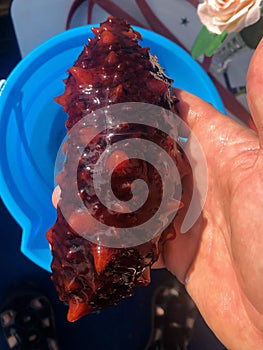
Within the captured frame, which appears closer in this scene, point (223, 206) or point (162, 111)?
point (162, 111)

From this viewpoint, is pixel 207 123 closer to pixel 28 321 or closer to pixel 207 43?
pixel 207 43

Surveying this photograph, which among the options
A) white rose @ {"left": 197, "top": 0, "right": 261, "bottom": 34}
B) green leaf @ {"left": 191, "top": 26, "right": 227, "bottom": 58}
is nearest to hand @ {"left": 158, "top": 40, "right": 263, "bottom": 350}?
white rose @ {"left": 197, "top": 0, "right": 261, "bottom": 34}

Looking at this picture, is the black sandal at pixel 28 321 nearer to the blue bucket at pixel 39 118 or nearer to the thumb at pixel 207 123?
the blue bucket at pixel 39 118

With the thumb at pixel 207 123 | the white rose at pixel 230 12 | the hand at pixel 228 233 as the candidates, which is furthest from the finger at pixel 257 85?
the white rose at pixel 230 12

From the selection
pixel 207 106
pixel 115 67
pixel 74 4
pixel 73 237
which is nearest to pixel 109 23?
pixel 115 67

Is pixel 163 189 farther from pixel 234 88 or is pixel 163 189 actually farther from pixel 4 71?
pixel 4 71
